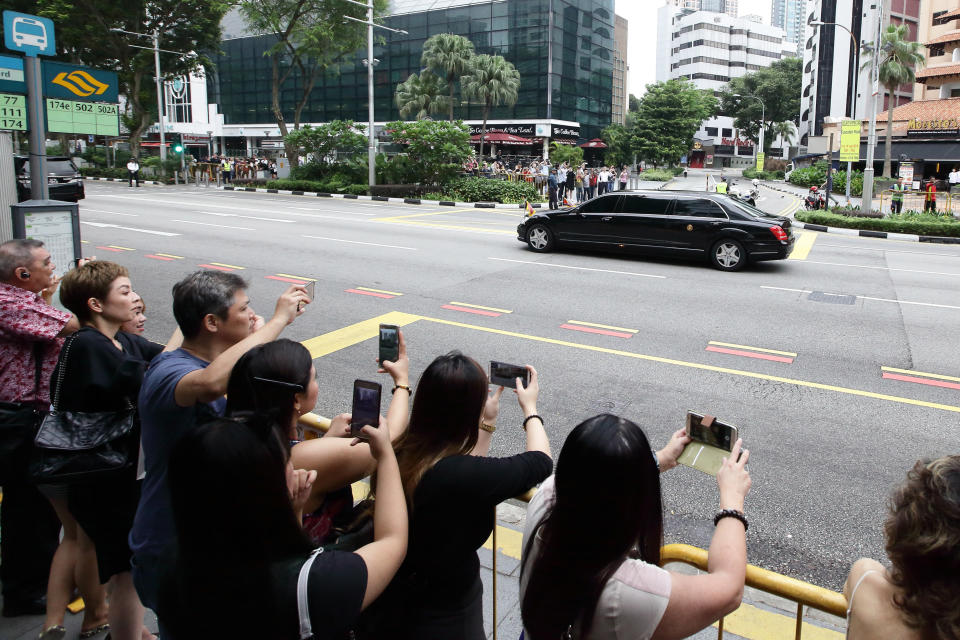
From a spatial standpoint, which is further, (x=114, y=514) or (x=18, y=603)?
(x=18, y=603)

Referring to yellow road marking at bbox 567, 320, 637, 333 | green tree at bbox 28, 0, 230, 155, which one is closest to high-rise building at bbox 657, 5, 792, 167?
green tree at bbox 28, 0, 230, 155

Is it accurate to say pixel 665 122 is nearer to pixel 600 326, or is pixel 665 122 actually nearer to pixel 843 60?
pixel 843 60

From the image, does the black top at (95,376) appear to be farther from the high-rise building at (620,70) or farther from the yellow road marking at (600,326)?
the high-rise building at (620,70)

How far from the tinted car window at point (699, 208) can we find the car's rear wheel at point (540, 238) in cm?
271

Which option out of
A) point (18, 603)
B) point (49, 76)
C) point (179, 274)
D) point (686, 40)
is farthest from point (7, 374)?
point (686, 40)

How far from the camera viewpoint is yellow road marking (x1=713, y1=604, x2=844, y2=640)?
3434mm

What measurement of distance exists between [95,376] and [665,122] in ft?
227

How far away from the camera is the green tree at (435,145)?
3156 centimetres

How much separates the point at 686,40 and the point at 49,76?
128 m

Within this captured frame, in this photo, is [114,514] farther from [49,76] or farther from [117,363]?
[49,76]

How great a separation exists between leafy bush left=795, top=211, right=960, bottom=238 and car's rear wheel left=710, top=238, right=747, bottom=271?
10.2 m

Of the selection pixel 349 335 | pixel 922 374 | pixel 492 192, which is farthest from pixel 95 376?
pixel 492 192

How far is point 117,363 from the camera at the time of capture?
3031 millimetres

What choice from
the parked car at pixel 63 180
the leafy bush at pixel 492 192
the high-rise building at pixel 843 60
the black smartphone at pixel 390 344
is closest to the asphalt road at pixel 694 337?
the black smartphone at pixel 390 344
